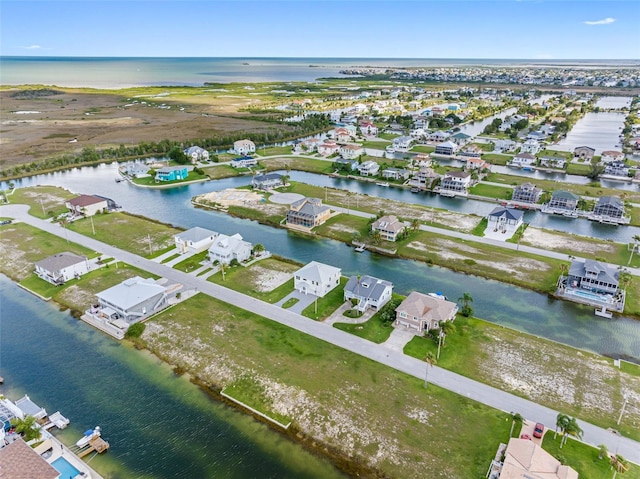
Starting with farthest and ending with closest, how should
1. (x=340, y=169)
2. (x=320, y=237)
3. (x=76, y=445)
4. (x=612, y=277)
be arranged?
(x=340, y=169) → (x=320, y=237) → (x=612, y=277) → (x=76, y=445)

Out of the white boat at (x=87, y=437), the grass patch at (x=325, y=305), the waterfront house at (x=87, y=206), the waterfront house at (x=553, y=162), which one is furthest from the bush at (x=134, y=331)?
the waterfront house at (x=553, y=162)

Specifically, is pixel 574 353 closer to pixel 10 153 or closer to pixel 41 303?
pixel 41 303

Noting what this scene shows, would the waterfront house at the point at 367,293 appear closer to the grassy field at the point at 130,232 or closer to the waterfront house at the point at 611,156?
the grassy field at the point at 130,232

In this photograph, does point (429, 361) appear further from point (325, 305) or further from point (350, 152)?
point (350, 152)

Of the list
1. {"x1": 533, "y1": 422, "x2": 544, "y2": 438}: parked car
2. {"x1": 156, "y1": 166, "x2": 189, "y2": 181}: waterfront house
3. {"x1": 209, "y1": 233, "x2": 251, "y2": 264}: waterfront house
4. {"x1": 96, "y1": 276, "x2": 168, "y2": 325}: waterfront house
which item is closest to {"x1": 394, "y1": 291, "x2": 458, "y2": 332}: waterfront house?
{"x1": 533, "y1": 422, "x2": 544, "y2": 438}: parked car

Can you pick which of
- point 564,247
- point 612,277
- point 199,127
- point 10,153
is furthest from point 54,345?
point 199,127

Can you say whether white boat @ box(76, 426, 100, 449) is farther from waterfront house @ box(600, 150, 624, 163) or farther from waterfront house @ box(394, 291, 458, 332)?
waterfront house @ box(600, 150, 624, 163)

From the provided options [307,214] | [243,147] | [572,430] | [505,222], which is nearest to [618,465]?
[572,430]
